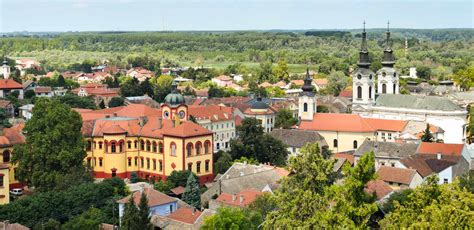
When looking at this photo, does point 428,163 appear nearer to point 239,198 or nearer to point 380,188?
point 380,188

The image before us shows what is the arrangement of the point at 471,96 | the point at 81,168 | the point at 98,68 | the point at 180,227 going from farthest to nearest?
the point at 98,68 < the point at 471,96 < the point at 81,168 < the point at 180,227

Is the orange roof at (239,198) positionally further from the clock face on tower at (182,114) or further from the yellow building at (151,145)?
the clock face on tower at (182,114)

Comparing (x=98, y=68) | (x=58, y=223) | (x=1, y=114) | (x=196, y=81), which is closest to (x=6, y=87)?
(x=1, y=114)

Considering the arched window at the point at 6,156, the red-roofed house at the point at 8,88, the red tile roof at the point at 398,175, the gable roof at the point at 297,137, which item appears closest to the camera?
the red tile roof at the point at 398,175

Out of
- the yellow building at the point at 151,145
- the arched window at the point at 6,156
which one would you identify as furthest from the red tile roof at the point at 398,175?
the arched window at the point at 6,156

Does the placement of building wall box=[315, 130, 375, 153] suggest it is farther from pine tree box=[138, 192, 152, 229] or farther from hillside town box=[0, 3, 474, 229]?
pine tree box=[138, 192, 152, 229]

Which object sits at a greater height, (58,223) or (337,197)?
(337,197)

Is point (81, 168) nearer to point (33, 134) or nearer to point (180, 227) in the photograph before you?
point (33, 134)
